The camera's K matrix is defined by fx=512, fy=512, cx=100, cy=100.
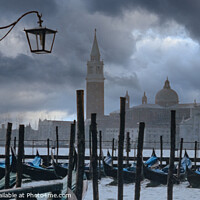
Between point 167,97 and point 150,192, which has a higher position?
point 167,97

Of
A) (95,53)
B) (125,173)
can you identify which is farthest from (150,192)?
(95,53)

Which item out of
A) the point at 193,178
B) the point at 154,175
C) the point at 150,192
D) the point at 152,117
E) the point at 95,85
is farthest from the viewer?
the point at 95,85

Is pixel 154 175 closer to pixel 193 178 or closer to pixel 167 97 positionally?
pixel 193 178

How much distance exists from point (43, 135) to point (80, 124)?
76481 millimetres

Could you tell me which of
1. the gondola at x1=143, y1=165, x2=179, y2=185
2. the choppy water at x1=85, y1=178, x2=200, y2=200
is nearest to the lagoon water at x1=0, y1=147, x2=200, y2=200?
the choppy water at x1=85, y1=178, x2=200, y2=200

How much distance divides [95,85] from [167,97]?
11.8 meters

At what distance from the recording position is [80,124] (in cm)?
773

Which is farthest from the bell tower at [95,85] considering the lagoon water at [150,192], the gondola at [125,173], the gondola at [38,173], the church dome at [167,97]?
the gondola at [38,173]

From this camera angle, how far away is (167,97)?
264 ft

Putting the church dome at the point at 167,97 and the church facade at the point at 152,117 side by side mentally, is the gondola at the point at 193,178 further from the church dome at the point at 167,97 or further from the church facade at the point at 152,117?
the church dome at the point at 167,97

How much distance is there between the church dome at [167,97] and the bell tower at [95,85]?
9.23m

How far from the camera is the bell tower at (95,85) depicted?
272 ft

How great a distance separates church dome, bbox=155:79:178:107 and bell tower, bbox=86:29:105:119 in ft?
30.3

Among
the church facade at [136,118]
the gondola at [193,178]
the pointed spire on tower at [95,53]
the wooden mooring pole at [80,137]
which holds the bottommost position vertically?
the gondola at [193,178]
